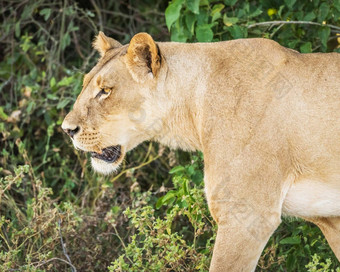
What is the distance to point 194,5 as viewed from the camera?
15.0ft

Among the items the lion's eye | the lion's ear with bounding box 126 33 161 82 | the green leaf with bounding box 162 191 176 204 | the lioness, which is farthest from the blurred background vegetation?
the lion's ear with bounding box 126 33 161 82

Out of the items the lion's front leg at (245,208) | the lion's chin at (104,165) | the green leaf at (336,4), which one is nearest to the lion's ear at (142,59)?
the lion's chin at (104,165)

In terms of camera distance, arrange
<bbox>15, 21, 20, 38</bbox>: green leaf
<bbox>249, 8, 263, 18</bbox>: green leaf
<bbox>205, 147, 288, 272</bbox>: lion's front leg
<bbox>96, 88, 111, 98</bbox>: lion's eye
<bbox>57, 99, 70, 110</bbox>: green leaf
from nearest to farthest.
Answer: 1. <bbox>205, 147, 288, 272</bbox>: lion's front leg
2. <bbox>96, 88, 111, 98</bbox>: lion's eye
3. <bbox>249, 8, 263, 18</bbox>: green leaf
4. <bbox>57, 99, 70, 110</bbox>: green leaf
5. <bbox>15, 21, 20, 38</bbox>: green leaf

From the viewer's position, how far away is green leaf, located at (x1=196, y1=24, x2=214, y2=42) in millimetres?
4582

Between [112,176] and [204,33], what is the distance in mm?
1756

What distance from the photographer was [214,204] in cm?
345

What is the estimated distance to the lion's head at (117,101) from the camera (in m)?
3.69

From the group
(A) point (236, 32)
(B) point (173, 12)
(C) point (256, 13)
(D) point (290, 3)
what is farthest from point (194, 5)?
(D) point (290, 3)

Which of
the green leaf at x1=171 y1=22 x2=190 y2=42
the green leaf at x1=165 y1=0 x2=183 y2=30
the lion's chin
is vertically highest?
the green leaf at x1=165 y1=0 x2=183 y2=30

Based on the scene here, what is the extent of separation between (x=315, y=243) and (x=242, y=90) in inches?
61.9

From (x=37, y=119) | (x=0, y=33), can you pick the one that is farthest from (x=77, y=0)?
(x=37, y=119)

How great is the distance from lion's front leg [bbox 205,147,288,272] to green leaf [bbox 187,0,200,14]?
1478 mm

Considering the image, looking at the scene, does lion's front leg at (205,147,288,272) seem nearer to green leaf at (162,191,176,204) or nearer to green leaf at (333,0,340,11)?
green leaf at (162,191,176,204)

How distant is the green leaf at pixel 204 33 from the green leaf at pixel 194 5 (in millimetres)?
139
